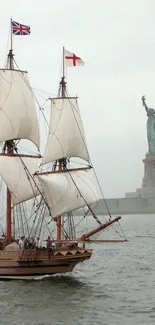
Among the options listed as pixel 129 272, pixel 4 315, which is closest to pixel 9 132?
pixel 129 272

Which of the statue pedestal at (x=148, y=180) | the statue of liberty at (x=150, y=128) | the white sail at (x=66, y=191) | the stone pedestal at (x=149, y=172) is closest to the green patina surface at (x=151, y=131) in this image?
the statue of liberty at (x=150, y=128)

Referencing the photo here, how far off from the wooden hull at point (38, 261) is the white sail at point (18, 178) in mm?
5908

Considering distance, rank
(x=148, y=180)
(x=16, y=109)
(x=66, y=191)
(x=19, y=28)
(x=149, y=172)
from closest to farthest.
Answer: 1. (x=66, y=191)
2. (x=16, y=109)
3. (x=19, y=28)
4. (x=149, y=172)
5. (x=148, y=180)

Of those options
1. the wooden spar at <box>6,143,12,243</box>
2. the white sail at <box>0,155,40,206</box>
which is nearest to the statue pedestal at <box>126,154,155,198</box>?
the white sail at <box>0,155,40,206</box>

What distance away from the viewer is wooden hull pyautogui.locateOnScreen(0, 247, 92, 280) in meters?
36.8

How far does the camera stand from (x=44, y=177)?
128ft

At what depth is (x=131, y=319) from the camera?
26.6 metres

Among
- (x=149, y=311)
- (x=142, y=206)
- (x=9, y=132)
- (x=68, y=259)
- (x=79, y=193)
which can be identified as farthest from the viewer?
(x=142, y=206)

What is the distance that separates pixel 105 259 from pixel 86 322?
25702 millimetres

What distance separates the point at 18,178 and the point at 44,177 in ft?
13.9

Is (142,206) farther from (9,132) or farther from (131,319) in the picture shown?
(131,319)

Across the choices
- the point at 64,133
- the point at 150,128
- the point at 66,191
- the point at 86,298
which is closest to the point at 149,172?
the point at 150,128

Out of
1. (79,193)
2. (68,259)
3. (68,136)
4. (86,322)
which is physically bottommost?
(86,322)

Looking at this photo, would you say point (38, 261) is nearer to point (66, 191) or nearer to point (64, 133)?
point (66, 191)
